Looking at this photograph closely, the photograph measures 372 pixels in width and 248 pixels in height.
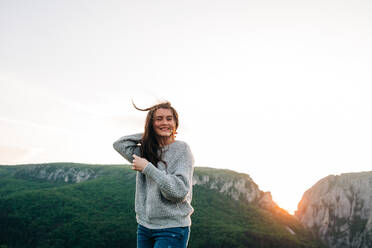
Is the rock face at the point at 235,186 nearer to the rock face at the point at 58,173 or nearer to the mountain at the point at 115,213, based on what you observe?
the mountain at the point at 115,213

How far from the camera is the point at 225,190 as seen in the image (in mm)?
111375

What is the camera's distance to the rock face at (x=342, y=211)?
95.9 metres

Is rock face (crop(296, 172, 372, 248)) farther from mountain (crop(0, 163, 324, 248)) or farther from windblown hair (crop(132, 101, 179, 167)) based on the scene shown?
windblown hair (crop(132, 101, 179, 167))

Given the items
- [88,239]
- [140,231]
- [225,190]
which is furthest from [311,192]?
[140,231]

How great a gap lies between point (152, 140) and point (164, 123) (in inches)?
8.9

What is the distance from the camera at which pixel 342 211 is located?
10450 cm

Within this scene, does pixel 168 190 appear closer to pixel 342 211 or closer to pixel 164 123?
pixel 164 123

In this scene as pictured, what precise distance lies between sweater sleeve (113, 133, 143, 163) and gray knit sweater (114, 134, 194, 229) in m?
0.30

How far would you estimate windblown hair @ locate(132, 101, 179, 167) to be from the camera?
2791 mm

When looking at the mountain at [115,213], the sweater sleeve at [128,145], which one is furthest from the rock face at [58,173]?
the sweater sleeve at [128,145]

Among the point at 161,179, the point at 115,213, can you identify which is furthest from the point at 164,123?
the point at 115,213

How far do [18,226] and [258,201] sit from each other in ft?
→ 291

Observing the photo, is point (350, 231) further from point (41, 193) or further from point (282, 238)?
point (41, 193)

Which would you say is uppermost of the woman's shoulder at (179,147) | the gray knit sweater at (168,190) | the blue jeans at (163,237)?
the woman's shoulder at (179,147)
